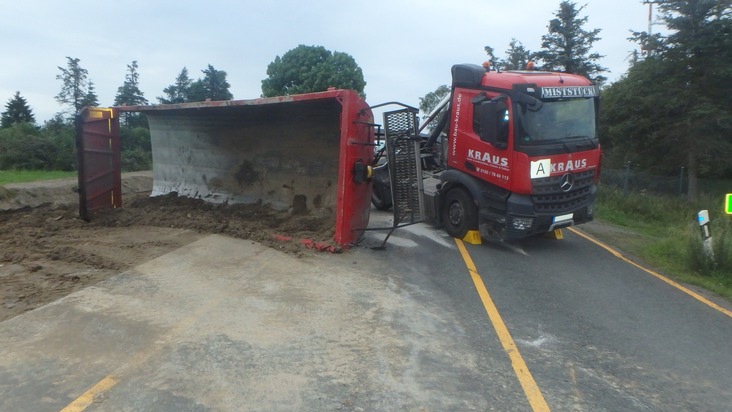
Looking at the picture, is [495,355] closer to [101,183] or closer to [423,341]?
[423,341]

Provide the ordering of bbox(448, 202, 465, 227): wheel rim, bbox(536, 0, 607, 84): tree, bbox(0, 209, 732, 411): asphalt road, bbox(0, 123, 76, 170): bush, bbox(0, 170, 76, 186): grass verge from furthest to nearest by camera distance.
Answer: bbox(536, 0, 607, 84): tree < bbox(0, 123, 76, 170): bush < bbox(0, 170, 76, 186): grass verge < bbox(448, 202, 465, 227): wheel rim < bbox(0, 209, 732, 411): asphalt road

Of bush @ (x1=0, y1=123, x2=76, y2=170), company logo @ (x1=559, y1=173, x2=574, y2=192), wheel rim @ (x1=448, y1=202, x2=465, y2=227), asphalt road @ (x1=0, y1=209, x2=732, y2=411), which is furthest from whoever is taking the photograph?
bush @ (x1=0, y1=123, x2=76, y2=170)

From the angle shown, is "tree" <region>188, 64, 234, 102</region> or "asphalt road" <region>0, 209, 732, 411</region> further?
"tree" <region>188, 64, 234, 102</region>

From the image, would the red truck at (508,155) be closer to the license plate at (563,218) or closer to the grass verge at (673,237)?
the license plate at (563,218)

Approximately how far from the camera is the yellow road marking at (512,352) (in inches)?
171

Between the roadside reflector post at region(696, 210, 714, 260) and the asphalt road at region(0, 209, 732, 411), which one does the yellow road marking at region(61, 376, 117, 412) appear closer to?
the asphalt road at region(0, 209, 732, 411)

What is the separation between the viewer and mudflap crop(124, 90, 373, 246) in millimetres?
8875

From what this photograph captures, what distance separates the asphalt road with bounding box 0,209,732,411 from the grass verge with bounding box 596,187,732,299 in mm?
1412

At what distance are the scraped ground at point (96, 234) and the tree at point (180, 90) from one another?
35.8 meters

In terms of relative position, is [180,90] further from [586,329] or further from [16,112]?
[586,329]

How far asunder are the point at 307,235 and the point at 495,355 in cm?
476

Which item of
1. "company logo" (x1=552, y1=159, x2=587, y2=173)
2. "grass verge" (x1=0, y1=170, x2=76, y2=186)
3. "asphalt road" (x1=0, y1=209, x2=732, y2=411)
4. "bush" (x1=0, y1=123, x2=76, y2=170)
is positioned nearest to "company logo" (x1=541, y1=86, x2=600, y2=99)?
"company logo" (x1=552, y1=159, x2=587, y2=173)

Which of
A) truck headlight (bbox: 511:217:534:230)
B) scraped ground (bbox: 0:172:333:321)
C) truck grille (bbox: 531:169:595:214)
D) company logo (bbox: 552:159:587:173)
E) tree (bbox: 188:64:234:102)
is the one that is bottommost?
scraped ground (bbox: 0:172:333:321)

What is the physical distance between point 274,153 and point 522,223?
471 cm
